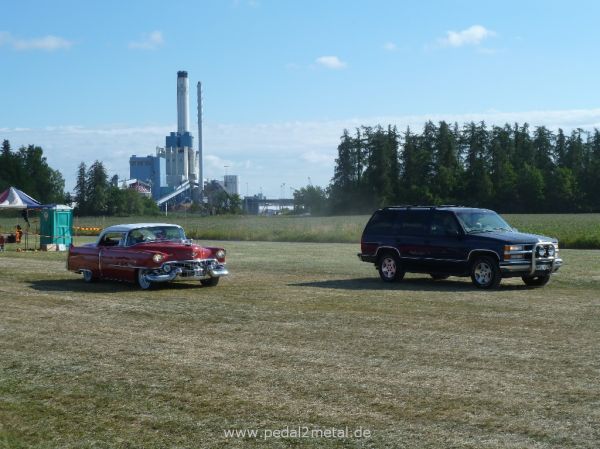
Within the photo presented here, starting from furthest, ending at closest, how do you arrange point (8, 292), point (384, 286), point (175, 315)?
point (384, 286) → point (8, 292) → point (175, 315)

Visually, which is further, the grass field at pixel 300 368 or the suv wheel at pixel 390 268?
the suv wheel at pixel 390 268

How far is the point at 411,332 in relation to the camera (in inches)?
503

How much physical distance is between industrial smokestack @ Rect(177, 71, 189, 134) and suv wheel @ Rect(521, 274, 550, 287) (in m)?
118

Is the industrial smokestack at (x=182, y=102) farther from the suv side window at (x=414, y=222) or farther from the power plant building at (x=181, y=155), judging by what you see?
the suv side window at (x=414, y=222)

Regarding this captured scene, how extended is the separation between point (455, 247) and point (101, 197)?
91.8 m

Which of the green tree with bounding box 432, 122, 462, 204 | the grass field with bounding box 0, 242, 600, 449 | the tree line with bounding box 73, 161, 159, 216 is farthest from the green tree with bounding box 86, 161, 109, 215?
the grass field with bounding box 0, 242, 600, 449

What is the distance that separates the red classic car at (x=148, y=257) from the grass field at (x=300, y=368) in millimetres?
775

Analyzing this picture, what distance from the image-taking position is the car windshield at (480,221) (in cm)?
2022

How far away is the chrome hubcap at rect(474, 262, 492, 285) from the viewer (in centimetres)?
1934

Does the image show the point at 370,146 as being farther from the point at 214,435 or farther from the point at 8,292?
the point at 214,435

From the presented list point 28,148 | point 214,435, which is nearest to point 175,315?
point 214,435

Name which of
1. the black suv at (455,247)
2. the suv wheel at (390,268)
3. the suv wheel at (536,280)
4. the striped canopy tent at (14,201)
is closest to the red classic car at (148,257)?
the suv wheel at (390,268)

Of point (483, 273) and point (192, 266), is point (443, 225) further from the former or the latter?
point (192, 266)

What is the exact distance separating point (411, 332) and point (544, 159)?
327 feet
